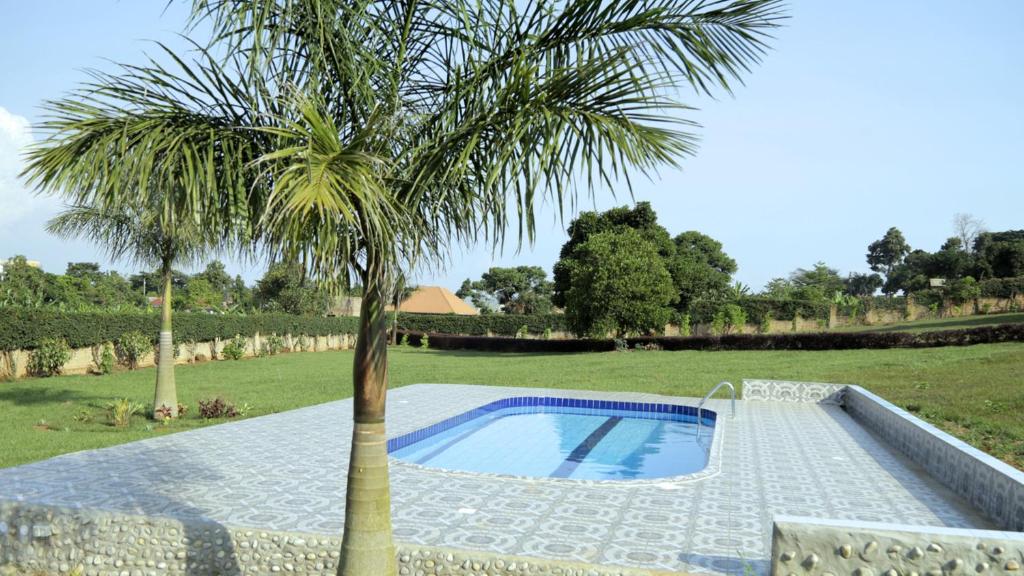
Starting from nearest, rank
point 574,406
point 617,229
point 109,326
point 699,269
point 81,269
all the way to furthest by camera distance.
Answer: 1. point 574,406
2. point 109,326
3. point 617,229
4. point 699,269
5. point 81,269

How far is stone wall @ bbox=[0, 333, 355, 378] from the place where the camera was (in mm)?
18328

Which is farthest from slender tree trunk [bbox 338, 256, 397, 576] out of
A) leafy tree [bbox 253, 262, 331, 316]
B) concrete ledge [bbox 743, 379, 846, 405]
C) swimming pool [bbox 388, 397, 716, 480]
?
leafy tree [bbox 253, 262, 331, 316]

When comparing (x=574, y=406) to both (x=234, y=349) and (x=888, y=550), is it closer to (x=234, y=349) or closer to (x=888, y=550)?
(x=888, y=550)

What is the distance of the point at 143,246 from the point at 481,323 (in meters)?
32.1

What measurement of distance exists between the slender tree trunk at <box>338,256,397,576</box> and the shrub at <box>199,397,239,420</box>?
926 cm

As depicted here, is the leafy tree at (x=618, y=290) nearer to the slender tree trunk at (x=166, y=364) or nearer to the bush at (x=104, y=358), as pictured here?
the bush at (x=104, y=358)

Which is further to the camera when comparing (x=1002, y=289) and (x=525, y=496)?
(x=1002, y=289)

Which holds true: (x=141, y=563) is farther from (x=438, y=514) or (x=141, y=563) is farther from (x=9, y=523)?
(x=438, y=514)

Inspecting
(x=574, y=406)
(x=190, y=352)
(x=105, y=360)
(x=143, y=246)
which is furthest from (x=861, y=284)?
(x=143, y=246)

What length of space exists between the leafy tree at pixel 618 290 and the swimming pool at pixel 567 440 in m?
15.6

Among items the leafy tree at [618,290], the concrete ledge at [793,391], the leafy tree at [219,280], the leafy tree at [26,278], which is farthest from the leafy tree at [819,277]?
the leafy tree at [26,278]

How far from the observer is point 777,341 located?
2812cm

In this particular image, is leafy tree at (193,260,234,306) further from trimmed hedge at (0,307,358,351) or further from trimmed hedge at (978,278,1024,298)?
trimmed hedge at (978,278,1024,298)

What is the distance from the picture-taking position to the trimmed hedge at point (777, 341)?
77.6 feet
